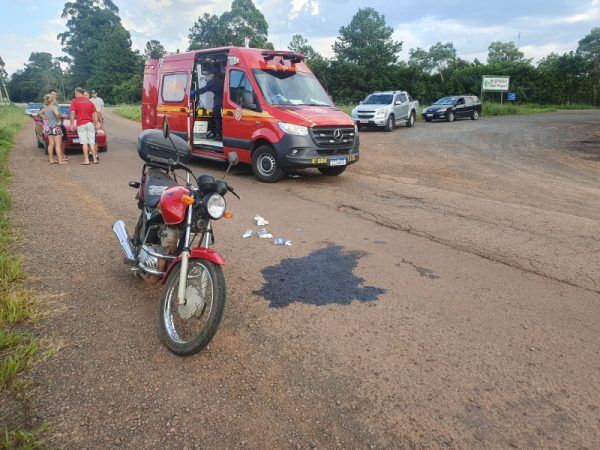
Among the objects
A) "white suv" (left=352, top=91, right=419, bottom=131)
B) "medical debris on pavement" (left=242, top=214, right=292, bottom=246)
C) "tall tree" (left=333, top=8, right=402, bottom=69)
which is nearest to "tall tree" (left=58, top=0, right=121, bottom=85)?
"tall tree" (left=333, top=8, right=402, bottom=69)

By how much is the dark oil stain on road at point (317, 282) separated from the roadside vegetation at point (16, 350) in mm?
1815

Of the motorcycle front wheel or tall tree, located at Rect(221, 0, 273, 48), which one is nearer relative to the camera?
the motorcycle front wheel

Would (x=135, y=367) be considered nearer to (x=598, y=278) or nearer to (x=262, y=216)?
(x=262, y=216)

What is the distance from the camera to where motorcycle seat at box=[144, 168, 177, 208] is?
393 centimetres

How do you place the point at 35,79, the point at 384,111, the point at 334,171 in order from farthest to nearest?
the point at 35,79
the point at 384,111
the point at 334,171

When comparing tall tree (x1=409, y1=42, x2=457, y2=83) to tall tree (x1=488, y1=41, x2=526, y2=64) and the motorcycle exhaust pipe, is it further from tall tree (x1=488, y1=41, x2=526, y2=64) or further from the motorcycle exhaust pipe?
the motorcycle exhaust pipe

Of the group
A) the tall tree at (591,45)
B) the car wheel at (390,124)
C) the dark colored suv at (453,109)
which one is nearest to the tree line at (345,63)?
the tall tree at (591,45)

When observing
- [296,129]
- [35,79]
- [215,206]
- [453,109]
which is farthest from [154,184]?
[35,79]

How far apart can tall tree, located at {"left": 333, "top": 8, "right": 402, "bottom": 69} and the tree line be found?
0.12 meters

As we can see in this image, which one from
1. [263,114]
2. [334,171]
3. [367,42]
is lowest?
[334,171]

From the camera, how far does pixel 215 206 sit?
315 cm

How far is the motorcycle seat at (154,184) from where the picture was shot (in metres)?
3.93

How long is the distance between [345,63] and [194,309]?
46486 mm

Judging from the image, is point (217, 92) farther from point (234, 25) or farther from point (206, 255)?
point (234, 25)
